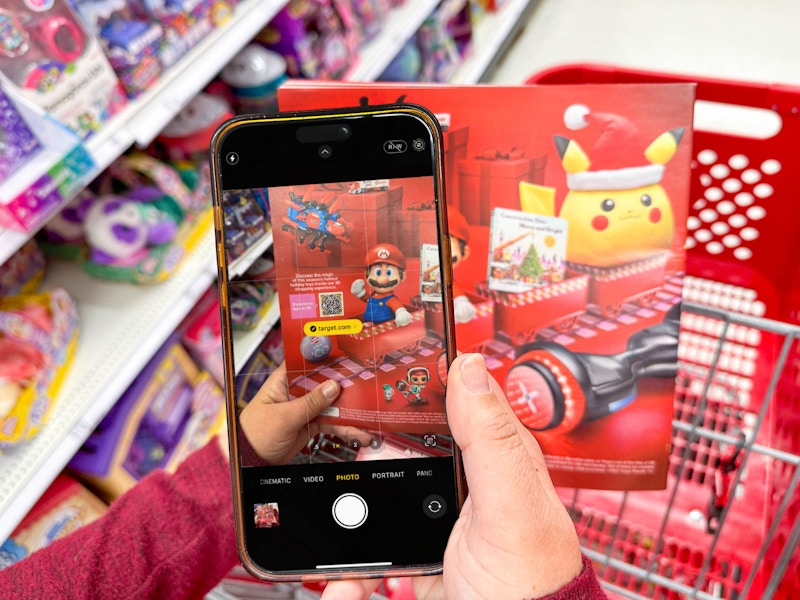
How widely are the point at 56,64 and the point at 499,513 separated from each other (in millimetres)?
817

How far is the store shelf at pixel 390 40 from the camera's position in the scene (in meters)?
1.53

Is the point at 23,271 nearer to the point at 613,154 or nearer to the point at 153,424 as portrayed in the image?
the point at 153,424

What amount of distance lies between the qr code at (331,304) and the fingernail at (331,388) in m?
0.06

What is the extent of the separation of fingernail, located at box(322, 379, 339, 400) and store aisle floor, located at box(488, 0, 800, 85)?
204 centimetres

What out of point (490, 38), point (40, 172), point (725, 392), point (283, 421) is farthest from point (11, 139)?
point (490, 38)

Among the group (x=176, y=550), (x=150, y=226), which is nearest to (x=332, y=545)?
(x=176, y=550)

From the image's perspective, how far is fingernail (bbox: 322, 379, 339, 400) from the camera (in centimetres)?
60

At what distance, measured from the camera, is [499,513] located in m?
0.49

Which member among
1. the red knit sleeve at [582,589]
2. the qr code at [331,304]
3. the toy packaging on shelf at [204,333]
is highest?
the qr code at [331,304]

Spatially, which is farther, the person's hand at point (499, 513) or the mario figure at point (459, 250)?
the mario figure at point (459, 250)

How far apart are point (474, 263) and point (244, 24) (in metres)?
0.75

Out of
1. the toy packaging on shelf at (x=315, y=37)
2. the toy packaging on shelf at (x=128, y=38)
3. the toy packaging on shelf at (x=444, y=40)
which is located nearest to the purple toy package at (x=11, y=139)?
the toy packaging on shelf at (x=128, y=38)

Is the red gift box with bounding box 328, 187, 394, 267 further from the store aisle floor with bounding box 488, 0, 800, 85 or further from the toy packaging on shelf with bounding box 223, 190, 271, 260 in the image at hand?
the store aisle floor with bounding box 488, 0, 800, 85

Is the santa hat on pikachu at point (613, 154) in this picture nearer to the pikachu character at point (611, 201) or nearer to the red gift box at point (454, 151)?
the pikachu character at point (611, 201)
